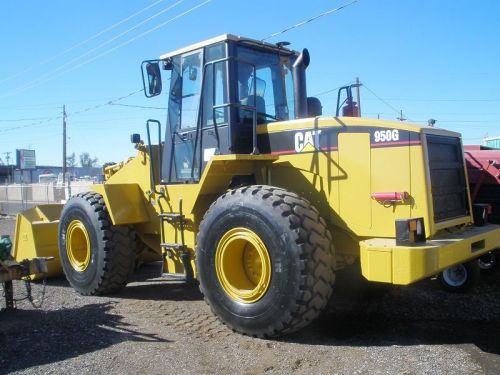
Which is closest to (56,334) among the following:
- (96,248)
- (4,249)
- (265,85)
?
(4,249)

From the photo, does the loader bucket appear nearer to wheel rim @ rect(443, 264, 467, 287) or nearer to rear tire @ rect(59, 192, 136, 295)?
rear tire @ rect(59, 192, 136, 295)

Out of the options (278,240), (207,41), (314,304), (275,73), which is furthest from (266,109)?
(314,304)

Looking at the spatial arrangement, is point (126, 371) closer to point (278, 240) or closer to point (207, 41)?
point (278, 240)

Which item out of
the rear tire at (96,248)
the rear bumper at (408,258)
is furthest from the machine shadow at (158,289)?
the rear bumper at (408,258)

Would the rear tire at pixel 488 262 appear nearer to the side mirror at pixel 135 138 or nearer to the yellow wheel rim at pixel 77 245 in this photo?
the side mirror at pixel 135 138

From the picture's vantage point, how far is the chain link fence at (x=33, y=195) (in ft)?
89.3

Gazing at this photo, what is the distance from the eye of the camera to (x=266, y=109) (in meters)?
6.46

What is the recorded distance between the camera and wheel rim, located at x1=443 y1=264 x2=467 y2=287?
6.92 m

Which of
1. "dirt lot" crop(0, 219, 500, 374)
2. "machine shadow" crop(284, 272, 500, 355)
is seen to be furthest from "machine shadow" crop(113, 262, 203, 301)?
"machine shadow" crop(284, 272, 500, 355)

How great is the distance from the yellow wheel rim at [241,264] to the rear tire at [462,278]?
9.94 feet

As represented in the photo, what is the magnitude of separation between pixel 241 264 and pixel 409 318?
198cm

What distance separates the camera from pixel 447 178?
5.60 metres

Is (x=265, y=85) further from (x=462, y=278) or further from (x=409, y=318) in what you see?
(x=462, y=278)

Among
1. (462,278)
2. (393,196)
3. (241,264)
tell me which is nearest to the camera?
A: (393,196)
